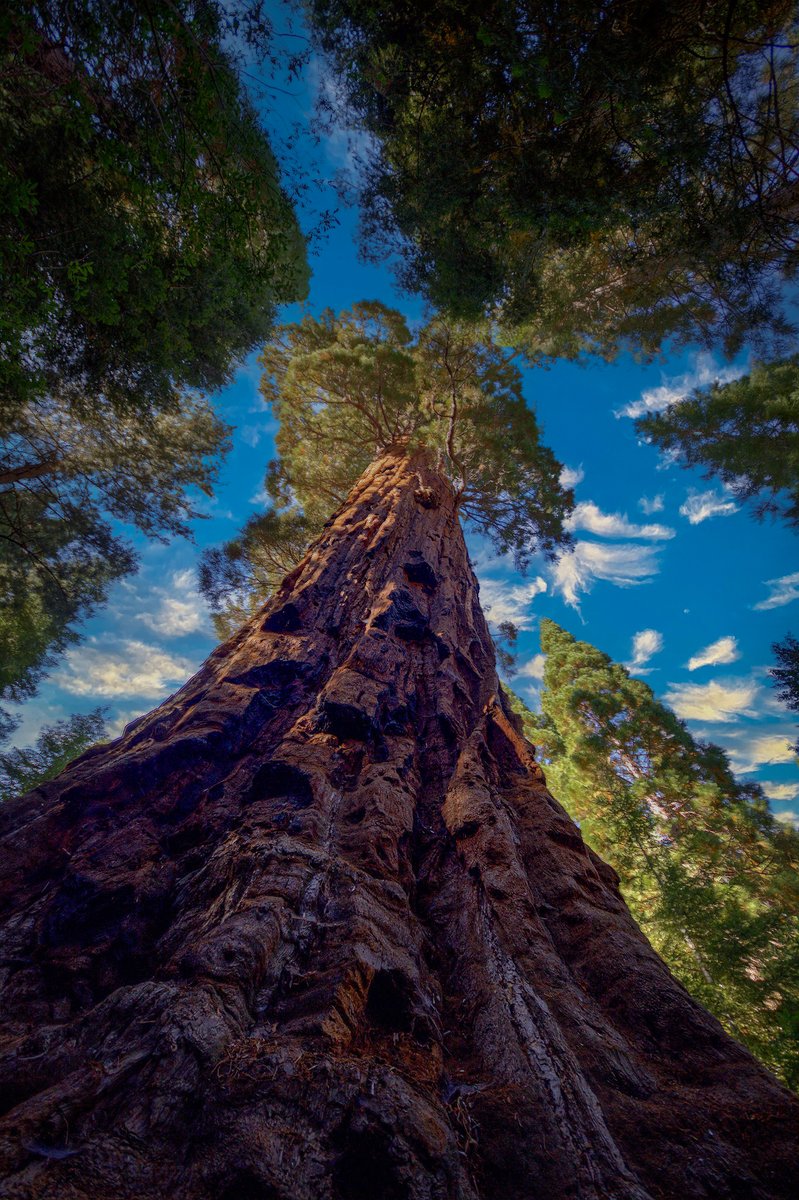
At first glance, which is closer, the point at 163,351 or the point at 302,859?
the point at 302,859

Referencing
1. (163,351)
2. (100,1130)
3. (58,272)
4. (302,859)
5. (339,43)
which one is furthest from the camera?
(163,351)

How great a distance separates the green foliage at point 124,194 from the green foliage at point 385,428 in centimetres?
402

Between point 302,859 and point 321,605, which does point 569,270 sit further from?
point 302,859

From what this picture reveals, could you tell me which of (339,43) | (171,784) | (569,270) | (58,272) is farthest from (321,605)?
Result: (569,270)

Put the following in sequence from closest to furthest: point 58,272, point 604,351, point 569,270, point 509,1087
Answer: point 509,1087, point 58,272, point 569,270, point 604,351

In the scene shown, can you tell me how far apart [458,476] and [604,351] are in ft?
14.7

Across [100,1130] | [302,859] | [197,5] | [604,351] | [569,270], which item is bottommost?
[100,1130]

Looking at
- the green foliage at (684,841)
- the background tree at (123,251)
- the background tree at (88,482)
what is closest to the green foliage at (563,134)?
the background tree at (123,251)

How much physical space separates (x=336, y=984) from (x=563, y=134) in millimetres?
9016

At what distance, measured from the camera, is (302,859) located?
10.1 feet

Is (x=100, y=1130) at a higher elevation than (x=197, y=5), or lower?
lower

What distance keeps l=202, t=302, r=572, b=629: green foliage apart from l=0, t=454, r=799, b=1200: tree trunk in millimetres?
7575

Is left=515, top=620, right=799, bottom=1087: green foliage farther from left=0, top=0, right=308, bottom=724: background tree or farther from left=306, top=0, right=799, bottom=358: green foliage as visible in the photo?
left=0, top=0, right=308, bottom=724: background tree

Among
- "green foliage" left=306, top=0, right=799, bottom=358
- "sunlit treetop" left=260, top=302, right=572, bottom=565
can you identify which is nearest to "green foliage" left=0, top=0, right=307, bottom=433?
"green foliage" left=306, top=0, right=799, bottom=358
